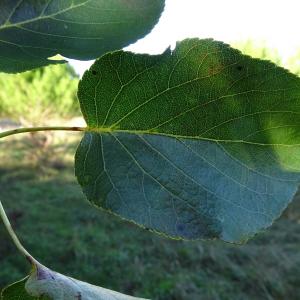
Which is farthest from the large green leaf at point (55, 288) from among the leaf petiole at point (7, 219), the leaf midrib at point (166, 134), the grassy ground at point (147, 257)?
the grassy ground at point (147, 257)

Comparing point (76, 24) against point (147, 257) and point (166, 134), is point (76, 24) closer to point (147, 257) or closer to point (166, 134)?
point (166, 134)

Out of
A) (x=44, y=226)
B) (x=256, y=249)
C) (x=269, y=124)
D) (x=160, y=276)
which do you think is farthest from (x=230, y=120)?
(x=44, y=226)

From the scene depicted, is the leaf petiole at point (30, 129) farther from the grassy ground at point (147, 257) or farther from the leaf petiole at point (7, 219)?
the grassy ground at point (147, 257)

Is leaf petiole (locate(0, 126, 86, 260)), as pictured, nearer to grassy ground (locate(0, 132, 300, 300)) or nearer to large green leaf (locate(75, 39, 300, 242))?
large green leaf (locate(75, 39, 300, 242))

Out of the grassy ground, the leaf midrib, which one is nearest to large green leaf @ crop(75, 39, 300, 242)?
the leaf midrib

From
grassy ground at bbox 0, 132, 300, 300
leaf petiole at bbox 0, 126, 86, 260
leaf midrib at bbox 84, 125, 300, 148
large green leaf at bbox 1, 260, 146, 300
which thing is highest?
leaf midrib at bbox 84, 125, 300, 148

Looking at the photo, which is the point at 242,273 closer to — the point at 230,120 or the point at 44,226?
the point at 44,226

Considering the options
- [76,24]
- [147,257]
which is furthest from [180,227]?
[147,257]
